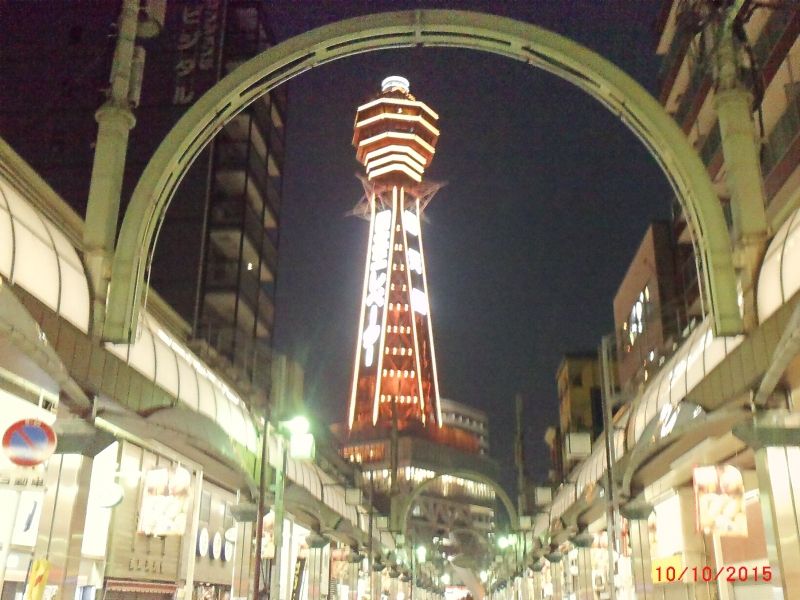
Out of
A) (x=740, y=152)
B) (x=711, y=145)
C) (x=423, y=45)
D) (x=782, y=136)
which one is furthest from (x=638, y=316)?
(x=740, y=152)

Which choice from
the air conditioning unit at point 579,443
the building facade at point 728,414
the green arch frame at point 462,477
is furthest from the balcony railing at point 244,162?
the air conditioning unit at point 579,443

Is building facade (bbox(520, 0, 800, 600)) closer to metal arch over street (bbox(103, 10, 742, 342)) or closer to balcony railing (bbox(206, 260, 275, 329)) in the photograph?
metal arch over street (bbox(103, 10, 742, 342))

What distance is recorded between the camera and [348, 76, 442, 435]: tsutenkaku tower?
112 meters

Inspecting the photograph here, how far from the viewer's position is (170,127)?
2074 inches

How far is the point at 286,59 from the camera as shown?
18141 millimetres

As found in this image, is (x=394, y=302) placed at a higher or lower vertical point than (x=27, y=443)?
higher

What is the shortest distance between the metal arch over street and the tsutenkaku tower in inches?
3597

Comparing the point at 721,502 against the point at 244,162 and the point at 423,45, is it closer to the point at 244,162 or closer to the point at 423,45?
the point at 423,45

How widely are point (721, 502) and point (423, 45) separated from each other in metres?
12.8

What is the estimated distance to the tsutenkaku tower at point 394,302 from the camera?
112 metres

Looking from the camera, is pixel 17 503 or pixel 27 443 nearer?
pixel 27 443

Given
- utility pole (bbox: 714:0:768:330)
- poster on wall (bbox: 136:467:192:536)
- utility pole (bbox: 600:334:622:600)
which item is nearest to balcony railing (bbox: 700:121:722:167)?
utility pole (bbox: 600:334:622:600)

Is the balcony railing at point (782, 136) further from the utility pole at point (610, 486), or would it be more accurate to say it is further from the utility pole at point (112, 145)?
the utility pole at point (112, 145)

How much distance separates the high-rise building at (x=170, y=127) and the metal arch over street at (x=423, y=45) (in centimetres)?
3074
